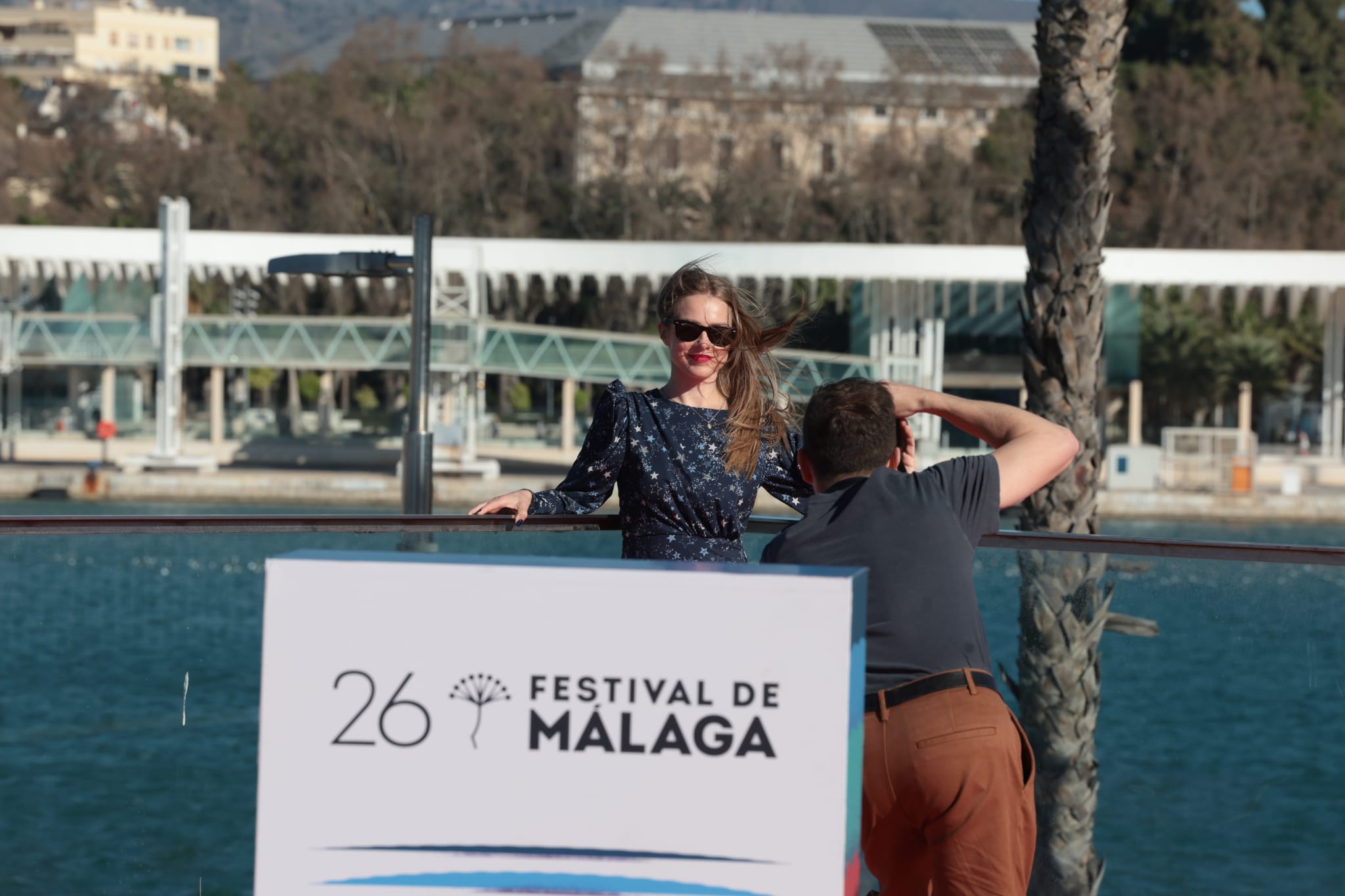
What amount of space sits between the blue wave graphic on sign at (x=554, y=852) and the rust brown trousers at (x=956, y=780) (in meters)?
0.59

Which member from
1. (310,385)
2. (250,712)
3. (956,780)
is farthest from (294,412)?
(956,780)

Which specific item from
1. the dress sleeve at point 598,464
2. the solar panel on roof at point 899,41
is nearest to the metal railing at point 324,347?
the dress sleeve at point 598,464

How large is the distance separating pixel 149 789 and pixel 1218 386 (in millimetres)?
44579

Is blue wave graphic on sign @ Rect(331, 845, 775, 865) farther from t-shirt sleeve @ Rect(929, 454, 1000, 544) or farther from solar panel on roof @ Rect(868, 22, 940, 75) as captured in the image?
solar panel on roof @ Rect(868, 22, 940, 75)

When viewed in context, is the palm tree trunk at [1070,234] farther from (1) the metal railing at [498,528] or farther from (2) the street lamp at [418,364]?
(2) the street lamp at [418,364]

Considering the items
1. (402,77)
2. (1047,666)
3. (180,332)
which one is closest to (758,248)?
(180,332)

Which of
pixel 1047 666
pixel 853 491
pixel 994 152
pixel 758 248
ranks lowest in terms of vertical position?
pixel 1047 666

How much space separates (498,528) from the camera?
4.23 metres

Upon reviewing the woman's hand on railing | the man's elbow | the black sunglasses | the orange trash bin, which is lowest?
the orange trash bin

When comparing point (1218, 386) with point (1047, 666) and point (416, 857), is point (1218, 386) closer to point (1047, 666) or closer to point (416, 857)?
point (1047, 666)


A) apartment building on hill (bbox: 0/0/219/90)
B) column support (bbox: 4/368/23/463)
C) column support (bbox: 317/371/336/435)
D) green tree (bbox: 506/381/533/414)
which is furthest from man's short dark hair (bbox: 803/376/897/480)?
apartment building on hill (bbox: 0/0/219/90)

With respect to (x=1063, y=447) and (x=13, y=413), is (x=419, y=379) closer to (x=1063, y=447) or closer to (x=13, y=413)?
(x=1063, y=447)

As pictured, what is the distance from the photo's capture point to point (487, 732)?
7.79ft

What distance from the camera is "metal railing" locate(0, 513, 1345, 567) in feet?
12.8
